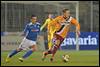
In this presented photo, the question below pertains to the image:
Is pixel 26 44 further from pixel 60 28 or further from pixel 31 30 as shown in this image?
pixel 60 28

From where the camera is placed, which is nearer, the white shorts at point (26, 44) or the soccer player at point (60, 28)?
the soccer player at point (60, 28)

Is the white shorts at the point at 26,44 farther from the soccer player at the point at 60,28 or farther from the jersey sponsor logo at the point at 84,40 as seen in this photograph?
the jersey sponsor logo at the point at 84,40

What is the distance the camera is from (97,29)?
29844 millimetres

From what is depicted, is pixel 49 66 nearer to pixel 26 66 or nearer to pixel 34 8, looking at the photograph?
pixel 26 66

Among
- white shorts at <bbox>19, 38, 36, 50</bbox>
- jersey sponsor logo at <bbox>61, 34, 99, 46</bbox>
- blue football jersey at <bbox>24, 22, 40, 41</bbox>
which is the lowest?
jersey sponsor logo at <bbox>61, 34, 99, 46</bbox>

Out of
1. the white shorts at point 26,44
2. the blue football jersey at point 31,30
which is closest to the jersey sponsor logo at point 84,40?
the blue football jersey at point 31,30

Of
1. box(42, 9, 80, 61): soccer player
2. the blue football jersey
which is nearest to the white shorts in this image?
the blue football jersey

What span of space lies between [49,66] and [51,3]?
14.9 meters

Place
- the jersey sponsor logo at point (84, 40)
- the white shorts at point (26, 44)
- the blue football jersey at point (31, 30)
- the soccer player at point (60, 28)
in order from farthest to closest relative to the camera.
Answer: the jersey sponsor logo at point (84, 40), the blue football jersey at point (31, 30), the white shorts at point (26, 44), the soccer player at point (60, 28)

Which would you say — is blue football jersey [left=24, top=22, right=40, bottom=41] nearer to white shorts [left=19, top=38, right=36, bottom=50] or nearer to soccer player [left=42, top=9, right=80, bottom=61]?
white shorts [left=19, top=38, right=36, bottom=50]

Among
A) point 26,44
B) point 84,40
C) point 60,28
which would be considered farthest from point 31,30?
point 84,40

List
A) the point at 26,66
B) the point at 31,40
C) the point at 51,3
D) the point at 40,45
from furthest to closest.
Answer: the point at 51,3
the point at 40,45
the point at 31,40
the point at 26,66

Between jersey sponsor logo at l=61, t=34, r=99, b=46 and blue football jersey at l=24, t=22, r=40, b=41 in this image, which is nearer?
blue football jersey at l=24, t=22, r=40, b=41

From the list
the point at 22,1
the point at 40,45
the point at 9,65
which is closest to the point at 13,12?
the point at 22,1
